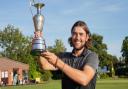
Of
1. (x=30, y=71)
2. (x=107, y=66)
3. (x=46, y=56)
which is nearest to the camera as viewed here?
(x=46, y=56)

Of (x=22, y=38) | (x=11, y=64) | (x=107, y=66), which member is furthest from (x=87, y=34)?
(x=107, y=66)

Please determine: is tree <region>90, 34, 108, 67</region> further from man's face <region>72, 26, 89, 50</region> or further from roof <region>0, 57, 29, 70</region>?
man's face <region>72, 26, 89, 50</region>

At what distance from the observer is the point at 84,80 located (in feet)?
18.0

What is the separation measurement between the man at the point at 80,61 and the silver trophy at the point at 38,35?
110 millimetres

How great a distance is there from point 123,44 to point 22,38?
5058 centimetres

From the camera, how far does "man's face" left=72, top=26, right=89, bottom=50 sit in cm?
592

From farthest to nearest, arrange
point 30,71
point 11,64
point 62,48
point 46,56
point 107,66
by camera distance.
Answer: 1. point 107,66
2. point 62,48
3. point 30,71
4. point 11,64
5. point 46,56

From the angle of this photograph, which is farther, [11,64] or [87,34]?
[11,64]

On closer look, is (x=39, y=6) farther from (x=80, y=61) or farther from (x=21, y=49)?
(x=21, y=49)

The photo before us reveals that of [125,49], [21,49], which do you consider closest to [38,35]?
[21,49]

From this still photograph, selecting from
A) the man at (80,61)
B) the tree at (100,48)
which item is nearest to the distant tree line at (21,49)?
the tree at (100,48)

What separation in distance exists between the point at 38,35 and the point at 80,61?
73 centimetres

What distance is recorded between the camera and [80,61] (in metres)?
6.07

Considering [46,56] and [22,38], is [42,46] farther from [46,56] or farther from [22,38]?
[22,38]
